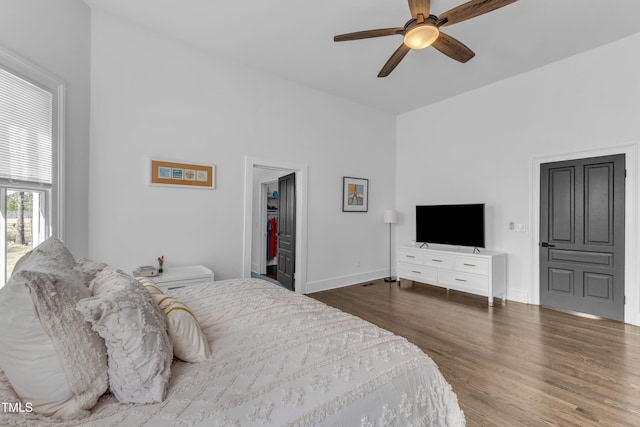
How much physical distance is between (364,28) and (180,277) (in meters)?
3.32

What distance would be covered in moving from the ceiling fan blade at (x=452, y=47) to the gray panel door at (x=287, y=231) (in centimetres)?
264

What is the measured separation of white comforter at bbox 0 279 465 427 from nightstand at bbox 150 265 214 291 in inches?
57.6

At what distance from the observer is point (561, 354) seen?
102 inches

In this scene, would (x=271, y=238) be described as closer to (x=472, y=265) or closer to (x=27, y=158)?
(x=472, y=265)

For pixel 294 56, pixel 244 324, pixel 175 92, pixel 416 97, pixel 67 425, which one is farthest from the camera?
pixel 416 97

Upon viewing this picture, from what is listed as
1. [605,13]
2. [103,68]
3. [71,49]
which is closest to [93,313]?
[71,49]

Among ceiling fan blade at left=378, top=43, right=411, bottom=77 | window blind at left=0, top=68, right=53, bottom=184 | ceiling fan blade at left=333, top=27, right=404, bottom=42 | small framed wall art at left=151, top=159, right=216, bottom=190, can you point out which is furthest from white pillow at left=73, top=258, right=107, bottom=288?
ceiling fan blade at left=378, top=43, right=411, bottom=77

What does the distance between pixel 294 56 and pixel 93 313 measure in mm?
3680

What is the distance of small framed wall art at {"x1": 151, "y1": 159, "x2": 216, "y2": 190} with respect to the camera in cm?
326

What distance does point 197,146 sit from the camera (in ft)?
11.6

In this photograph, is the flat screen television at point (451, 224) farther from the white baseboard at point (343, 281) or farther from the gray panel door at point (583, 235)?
the white baseboard at point (343, 281)

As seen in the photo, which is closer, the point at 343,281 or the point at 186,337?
the point at 186,337

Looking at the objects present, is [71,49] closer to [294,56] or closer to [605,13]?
[294,56]

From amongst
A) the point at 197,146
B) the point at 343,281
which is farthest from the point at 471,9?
the point at 343,281
